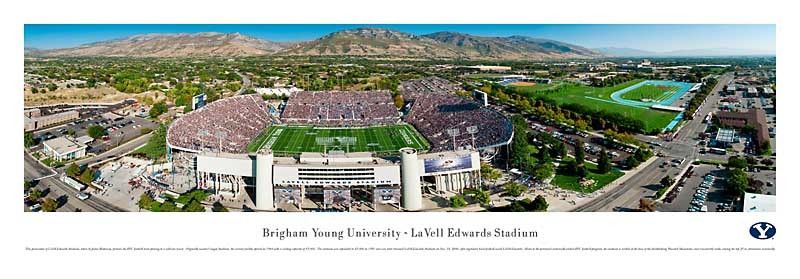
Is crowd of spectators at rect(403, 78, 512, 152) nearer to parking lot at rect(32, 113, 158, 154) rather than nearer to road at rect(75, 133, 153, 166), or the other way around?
road at rect(75, 133, 153, 166)

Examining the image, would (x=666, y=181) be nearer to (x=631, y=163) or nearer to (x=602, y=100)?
(x=631, y=163)

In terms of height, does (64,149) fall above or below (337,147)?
above

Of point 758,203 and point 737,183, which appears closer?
point 758,203

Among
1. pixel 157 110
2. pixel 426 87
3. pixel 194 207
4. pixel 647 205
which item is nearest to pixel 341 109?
pixel 426 87

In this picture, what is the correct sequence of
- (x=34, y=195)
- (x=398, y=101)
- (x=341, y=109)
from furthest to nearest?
1. (x=398, y=101)
2. (x=341, y=109)
3. (x=34, y=195)

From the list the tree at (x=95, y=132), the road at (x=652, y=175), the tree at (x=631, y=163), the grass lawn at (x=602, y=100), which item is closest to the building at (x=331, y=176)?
the road at (x=652, y=175)

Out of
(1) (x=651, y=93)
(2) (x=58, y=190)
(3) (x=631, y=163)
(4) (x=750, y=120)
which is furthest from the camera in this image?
(1) (x=651, y=93)

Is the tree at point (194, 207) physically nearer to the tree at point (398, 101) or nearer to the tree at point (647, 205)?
the tree at point (647, 205)
